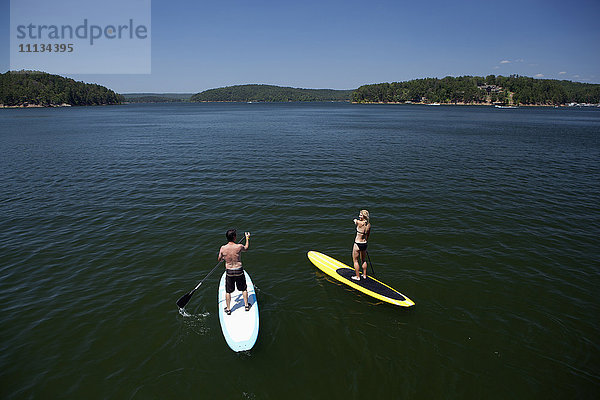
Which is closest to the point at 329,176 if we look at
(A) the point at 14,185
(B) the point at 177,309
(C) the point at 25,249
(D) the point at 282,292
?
(D) the point at 282,292

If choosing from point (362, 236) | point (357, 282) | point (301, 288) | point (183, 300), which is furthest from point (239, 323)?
point (362, 236)

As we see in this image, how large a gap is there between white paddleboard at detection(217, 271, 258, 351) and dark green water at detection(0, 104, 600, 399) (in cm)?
47

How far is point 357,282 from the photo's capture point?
11.5 metres

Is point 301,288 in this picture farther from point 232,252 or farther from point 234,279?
point 232,252

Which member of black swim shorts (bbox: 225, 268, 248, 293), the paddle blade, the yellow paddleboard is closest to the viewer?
black swim shorts (bbox: 225, 268, 248, 293)

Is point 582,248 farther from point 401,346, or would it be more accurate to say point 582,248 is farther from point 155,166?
point 155,166

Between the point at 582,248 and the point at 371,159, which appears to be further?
the point at 371,159

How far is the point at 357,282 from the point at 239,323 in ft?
15.6

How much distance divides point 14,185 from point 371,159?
32602mm

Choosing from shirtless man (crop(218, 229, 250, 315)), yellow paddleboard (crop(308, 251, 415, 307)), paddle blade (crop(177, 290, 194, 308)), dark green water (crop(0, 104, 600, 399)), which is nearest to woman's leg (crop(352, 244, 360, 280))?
yellow paddleboard (crop(308, 251, 415, 307))

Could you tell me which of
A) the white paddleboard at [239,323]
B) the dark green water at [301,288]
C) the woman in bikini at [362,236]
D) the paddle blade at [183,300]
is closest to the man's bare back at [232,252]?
the white paddleboard at [239,323]

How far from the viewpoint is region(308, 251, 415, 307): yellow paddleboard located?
10.4 meters

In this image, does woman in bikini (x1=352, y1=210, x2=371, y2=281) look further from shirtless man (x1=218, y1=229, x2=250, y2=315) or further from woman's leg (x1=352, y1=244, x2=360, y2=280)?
shirtless man (x1=218, y1=229, x2=250, y2=315)

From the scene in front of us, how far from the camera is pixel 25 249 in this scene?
1412 centimetres
